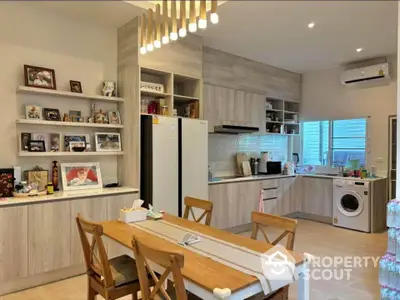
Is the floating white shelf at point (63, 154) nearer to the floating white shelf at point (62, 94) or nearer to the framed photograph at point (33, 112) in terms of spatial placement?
the framed photograph at point (33, 112)

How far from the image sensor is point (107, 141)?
3.43 meters

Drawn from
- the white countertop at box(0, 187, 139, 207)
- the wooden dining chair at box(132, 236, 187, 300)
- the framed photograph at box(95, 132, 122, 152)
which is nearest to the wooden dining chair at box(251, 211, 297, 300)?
the wooden dining chair at box(132, 236, 187, 300)

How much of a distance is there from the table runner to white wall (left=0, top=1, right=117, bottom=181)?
156 cm

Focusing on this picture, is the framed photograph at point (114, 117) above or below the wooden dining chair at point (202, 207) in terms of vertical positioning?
above

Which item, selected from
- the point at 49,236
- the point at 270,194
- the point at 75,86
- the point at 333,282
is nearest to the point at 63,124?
the point at 75,86

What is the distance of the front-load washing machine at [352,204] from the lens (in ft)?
14.2

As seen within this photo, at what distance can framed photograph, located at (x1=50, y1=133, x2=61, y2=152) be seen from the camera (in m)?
3.11

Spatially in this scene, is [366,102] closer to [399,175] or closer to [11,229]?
[399,175]

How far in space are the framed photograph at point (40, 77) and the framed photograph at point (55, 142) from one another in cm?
47

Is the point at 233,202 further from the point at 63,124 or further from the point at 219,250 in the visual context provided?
the point at 219,250

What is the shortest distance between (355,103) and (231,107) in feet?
7.05

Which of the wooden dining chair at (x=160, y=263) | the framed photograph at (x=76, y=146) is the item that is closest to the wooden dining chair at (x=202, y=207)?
the wooden dining chair at (x=160, y=263)

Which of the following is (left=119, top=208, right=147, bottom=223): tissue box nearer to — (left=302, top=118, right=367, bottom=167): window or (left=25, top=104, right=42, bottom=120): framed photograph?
(left=25, top=104, right=42, bottom=120): framed photograph

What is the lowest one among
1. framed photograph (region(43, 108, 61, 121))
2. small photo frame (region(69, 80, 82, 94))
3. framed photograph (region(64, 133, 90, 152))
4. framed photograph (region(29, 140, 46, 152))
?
framed photograph (region(29, 140, 46, 152))
